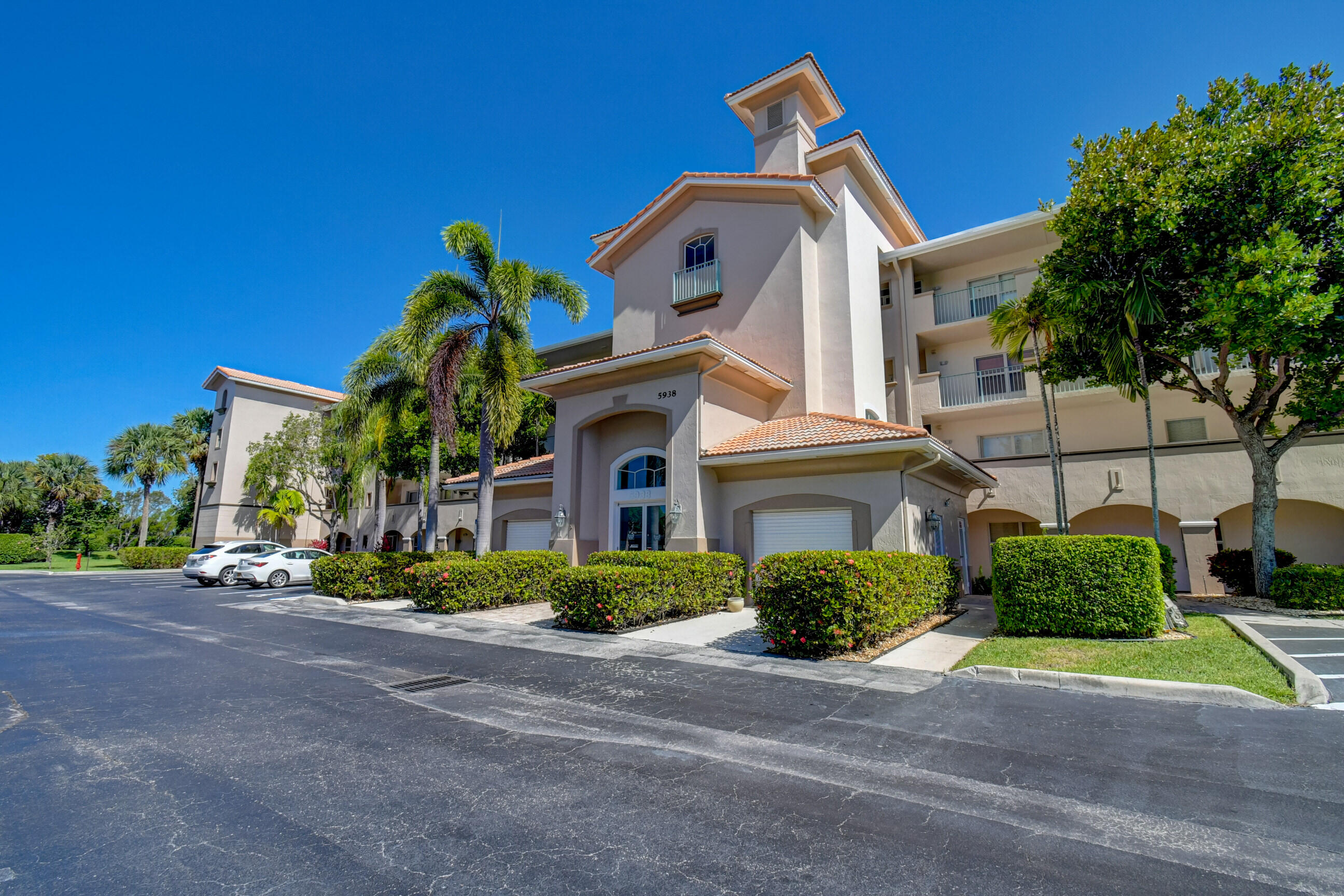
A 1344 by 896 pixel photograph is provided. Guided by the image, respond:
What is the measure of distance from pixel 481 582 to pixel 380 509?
74.6ft

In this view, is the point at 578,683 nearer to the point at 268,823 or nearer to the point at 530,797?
the point at 530,797

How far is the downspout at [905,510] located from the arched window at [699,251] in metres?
9.83

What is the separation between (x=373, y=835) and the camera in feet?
11.7

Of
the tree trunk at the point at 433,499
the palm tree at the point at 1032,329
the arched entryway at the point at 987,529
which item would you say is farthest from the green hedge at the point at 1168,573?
the tree trunk at the point at 433,499

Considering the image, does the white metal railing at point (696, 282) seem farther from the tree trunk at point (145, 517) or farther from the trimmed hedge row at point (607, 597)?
the tree trunk at point (145, 517)

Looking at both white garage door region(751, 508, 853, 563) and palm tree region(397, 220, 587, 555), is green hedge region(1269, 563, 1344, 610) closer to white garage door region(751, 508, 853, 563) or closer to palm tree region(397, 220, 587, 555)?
white garage door region(751, 508, 853, 563)

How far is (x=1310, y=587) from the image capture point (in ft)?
40.7

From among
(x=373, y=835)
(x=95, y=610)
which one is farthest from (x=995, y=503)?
(x=95, y=610)

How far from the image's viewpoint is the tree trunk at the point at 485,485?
659 inches

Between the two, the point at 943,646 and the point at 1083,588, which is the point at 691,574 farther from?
the point at 1083,588

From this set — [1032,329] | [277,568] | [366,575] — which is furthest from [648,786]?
[277,568]

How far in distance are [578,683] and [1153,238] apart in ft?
47.0

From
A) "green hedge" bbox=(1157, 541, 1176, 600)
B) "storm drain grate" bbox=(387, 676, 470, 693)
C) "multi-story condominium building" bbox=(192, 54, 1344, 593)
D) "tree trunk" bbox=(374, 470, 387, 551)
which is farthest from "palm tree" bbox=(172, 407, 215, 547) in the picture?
"green hedge" bbox=(1157, 541, 1176, 600)

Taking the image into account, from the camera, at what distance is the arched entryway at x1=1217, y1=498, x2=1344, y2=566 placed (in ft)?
56.3
